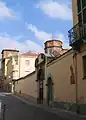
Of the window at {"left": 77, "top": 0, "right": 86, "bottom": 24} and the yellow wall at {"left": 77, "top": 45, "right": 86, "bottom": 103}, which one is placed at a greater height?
the window at {"left": 77, "top": 0, "right": 86, "bottom": 24}

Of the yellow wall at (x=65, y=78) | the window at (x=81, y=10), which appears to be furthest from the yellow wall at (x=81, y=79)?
the window at (x=81, y=10)

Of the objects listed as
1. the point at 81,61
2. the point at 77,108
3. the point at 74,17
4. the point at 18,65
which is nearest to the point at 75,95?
the point at 77,108

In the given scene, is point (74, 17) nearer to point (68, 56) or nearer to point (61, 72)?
point (68, 56)

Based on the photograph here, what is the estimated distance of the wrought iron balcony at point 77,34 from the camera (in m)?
20.5

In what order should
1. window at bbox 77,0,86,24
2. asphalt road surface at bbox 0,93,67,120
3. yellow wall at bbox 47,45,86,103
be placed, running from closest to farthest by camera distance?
asphalt road surface at bbox 0,93,67,120 < yellow wall at bbox 47,45,86,103 < window at bbox 77,0,86,24

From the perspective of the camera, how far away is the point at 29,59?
80.0 meters

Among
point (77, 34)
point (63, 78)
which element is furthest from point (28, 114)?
point (77, 34)

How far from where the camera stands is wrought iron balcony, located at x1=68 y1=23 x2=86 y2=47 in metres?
20.5

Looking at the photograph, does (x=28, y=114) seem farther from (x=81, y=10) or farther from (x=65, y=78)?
(x=81, y=10)

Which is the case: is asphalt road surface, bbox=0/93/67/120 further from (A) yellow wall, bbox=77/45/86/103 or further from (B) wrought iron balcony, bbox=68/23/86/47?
(B) wrought iron balcony, bbox=68/23/86/47

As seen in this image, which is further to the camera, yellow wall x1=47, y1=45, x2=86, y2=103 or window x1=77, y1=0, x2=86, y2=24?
window x1=77, y1=0, x2=86, y2=24

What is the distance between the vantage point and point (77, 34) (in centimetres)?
2144

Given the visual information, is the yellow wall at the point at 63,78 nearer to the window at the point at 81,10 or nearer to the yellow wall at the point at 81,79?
the yellow wall at the point at 81,79

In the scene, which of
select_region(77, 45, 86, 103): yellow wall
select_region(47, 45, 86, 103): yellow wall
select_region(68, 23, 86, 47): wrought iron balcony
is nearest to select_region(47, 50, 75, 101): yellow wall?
select_region(47, 45, 86, 103): yellow wall
